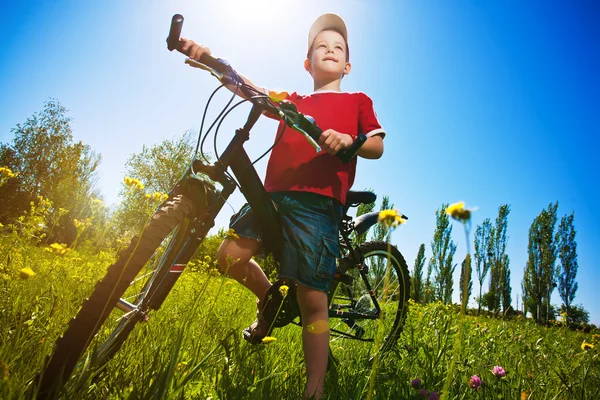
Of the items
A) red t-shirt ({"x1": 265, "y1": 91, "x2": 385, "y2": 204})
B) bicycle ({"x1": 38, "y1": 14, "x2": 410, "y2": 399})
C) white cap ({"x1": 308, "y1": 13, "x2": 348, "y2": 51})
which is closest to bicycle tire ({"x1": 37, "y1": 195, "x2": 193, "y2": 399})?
bicycle ({"x1": 38, "y1": 14, "x2": 410, "y2": 399})

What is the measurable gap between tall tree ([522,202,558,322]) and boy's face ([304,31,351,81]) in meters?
24.4

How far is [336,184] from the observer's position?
6.51 ft

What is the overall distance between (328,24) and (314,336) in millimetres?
2261

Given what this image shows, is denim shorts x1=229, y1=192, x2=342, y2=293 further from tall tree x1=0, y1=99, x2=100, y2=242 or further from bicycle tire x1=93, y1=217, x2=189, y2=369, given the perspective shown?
tall tree x1=0, y1=99, x2=100, y2=242

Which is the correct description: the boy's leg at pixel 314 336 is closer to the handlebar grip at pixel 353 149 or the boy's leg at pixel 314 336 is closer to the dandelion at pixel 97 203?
the handlebar grip at pixel 353 149

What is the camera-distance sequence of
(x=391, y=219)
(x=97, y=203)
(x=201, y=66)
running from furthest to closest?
(x=97, y=203) → (x=201, y=66) → (x=391, y=219)

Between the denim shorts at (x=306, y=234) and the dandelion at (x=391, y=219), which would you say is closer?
the dandelion at (x=391, y=219)

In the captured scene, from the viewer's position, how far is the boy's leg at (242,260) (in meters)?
1.93

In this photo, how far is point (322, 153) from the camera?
2.00m

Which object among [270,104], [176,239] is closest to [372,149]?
[270,104]

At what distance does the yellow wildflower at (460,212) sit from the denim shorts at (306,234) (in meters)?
1.25

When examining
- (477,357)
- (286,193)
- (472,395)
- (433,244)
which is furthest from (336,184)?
(433,244)

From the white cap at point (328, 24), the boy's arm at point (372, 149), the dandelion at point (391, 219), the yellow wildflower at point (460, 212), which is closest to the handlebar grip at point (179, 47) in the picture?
the boy's arm at point (372, 149)

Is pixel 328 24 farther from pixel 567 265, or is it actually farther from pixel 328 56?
pixel 567 265
